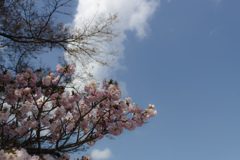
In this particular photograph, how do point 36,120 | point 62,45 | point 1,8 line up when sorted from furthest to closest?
point 62,45 → point 1,8 → point 36,120

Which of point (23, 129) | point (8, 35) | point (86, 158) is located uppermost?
point (8, 35)

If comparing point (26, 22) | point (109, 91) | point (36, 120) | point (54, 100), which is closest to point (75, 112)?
point (54, 100)

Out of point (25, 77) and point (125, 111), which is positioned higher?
point (25, 77)

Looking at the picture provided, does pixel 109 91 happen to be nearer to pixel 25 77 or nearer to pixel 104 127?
pixel 104 127

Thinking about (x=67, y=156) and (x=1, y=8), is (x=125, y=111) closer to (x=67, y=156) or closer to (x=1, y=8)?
(x=67, y=156)

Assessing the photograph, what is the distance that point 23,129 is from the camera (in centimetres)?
347

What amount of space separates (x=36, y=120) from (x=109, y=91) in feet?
4.63

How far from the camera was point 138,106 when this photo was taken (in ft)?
13.2

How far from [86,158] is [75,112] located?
989mm

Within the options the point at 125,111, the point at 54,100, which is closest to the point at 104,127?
the point at 125,111

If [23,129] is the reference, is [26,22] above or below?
above

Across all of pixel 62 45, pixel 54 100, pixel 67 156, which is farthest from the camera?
pixel 62 45

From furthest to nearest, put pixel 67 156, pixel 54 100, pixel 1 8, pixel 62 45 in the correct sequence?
pixel 62 45
pixel 1 8
pixel 67 156
pixel 54 100

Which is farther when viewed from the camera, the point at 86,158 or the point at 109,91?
the point at 86,158
